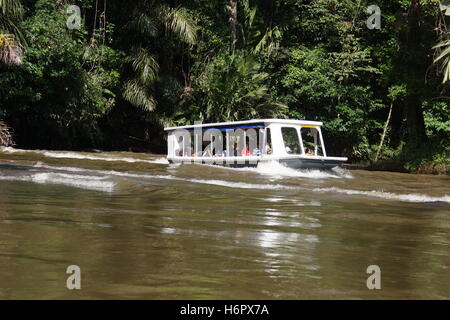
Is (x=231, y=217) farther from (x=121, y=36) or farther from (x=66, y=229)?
(x=121, y=36)

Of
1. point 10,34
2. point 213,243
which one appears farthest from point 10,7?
point 213,243

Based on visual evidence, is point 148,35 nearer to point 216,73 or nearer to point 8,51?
point 216,73

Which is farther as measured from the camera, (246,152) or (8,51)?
(8,51)

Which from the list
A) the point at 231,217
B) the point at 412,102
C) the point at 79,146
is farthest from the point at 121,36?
the point at 231,217

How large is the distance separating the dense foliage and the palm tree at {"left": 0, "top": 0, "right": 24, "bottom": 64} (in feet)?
5.05

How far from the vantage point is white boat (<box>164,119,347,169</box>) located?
20.1m

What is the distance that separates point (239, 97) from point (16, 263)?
24.9 m

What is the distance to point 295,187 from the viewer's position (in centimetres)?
1488

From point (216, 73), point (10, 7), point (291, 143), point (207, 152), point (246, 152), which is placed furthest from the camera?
point (216, 73)

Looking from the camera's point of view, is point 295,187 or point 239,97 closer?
point 295,187

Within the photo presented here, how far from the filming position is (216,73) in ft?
100

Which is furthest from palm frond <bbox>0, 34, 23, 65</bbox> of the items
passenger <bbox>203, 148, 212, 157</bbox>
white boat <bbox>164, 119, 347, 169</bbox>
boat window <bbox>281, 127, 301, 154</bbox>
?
boat window <bbox>281, 127, 301, 154</bbox>

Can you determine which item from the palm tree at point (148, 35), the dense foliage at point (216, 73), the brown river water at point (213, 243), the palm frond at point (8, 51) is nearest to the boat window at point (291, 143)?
the dense foliage at point (216, 73)

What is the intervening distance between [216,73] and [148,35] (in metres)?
4.21
